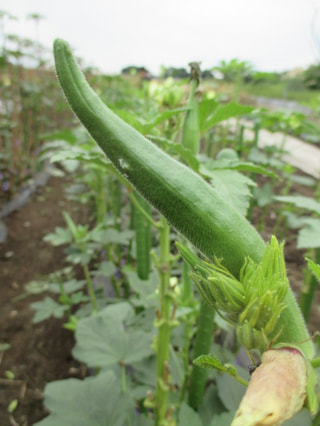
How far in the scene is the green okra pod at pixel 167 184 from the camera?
0.40 m

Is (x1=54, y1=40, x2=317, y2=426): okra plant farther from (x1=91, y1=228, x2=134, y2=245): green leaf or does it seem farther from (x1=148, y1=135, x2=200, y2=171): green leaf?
(x1=91, y1=228, x2=134, y2=245): green leaf

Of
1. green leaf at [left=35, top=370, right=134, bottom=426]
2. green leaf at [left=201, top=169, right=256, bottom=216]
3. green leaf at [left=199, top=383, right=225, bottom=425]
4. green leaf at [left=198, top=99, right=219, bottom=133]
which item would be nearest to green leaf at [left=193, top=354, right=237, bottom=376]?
green leaf at [left=201, top=169, right=256, bottom=216]

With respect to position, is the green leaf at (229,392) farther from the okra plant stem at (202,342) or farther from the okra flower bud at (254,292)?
the okra flower bud at (254,292)

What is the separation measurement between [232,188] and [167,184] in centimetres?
35

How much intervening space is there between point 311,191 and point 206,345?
3822 mm

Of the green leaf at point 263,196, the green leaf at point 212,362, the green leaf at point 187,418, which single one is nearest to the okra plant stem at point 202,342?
the green leaf at point 187,418

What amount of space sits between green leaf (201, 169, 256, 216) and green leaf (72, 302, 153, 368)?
0.72 m

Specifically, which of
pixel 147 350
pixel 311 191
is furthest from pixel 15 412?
pixel 311 191

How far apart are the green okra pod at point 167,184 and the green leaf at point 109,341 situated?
0.88 meters

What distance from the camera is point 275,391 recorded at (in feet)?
0.94

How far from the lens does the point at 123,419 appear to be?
930 millimetres

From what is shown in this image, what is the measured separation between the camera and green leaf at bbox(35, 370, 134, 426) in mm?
925

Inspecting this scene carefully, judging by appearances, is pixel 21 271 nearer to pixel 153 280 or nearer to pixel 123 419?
pixel 153 280

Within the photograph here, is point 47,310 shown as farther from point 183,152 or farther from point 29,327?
point 183,152
